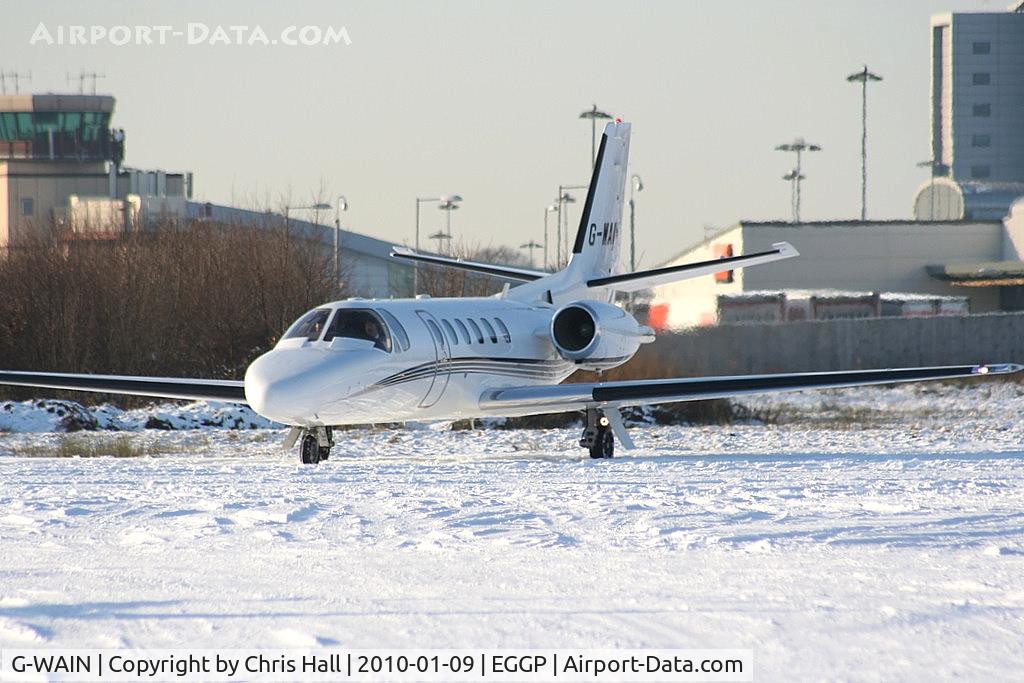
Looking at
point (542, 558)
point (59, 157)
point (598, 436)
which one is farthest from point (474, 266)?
point (59, 157)

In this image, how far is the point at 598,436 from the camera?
17.2 metres

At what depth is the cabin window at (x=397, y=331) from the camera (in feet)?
52.7

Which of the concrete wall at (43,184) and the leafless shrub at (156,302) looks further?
the concrete wall at (43,184)

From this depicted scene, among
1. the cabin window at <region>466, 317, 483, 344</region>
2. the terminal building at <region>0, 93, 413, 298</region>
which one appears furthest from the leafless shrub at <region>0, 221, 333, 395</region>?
the terminal building at <region>0, 93, 413, 298</region>

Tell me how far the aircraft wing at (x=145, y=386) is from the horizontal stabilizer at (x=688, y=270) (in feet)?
18.1

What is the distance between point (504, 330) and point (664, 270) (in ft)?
7.15

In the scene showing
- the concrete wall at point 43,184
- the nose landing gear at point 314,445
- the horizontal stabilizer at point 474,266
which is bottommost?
the nose landing gear at point 314,445

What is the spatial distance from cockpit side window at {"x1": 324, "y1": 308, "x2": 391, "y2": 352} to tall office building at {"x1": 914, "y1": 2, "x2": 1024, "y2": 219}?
297 ft

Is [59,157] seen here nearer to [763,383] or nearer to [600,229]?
[600,229]

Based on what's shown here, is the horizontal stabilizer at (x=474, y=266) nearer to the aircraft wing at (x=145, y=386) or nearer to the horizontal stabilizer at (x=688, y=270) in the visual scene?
the horizontal stabilizer at (x=688, y=270)

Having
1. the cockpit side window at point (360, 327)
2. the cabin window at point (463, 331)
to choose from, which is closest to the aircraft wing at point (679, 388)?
the cabin window at point (463, 331)

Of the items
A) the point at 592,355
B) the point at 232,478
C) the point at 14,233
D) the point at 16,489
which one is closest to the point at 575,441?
the point at 592,355

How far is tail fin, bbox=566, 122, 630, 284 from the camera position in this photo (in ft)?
70.1

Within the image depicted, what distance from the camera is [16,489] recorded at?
1164cm
